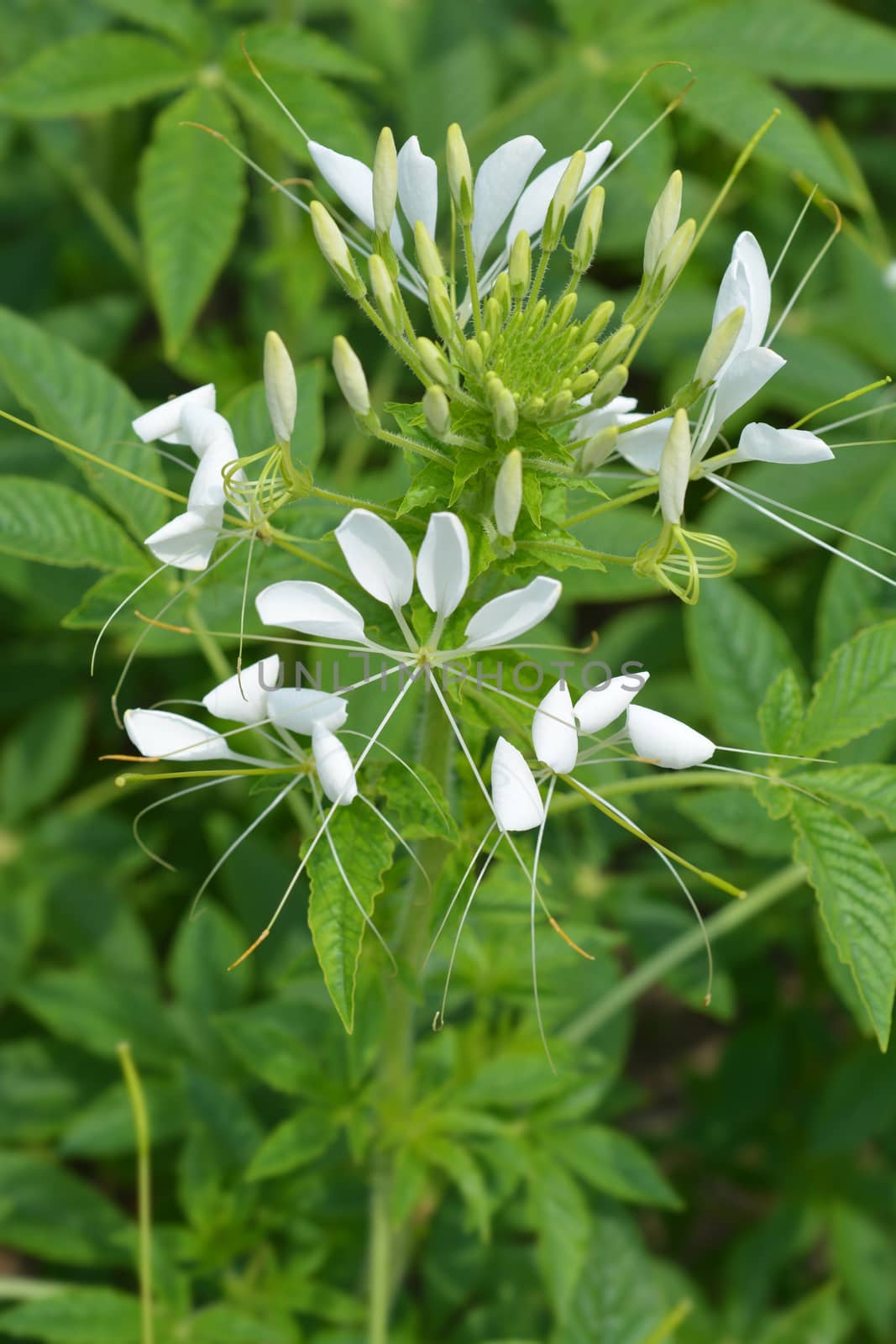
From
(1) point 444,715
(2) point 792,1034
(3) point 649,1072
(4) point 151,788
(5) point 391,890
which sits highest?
(1) point 444,715

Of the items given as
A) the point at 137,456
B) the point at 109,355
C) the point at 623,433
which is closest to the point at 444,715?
the point at 623,433

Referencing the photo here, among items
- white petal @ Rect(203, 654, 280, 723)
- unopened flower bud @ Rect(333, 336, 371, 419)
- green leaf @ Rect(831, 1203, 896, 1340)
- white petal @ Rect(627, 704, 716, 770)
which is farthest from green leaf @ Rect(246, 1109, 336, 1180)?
green leaf @ Rect(831, 1203, 896, 1340)

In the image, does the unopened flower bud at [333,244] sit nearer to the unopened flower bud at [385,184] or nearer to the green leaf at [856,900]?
the unopened flower bud at [385,184]

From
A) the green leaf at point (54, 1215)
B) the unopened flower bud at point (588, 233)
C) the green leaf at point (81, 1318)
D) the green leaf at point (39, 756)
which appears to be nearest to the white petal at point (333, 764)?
the unopened flower bud at point (588, 233)

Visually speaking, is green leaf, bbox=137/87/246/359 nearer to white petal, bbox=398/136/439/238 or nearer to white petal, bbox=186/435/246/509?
white petal, bbox=398/136/439/238

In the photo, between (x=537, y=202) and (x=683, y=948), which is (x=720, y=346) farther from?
(x=683, y=948)

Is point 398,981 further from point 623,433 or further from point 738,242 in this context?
point 738,242
